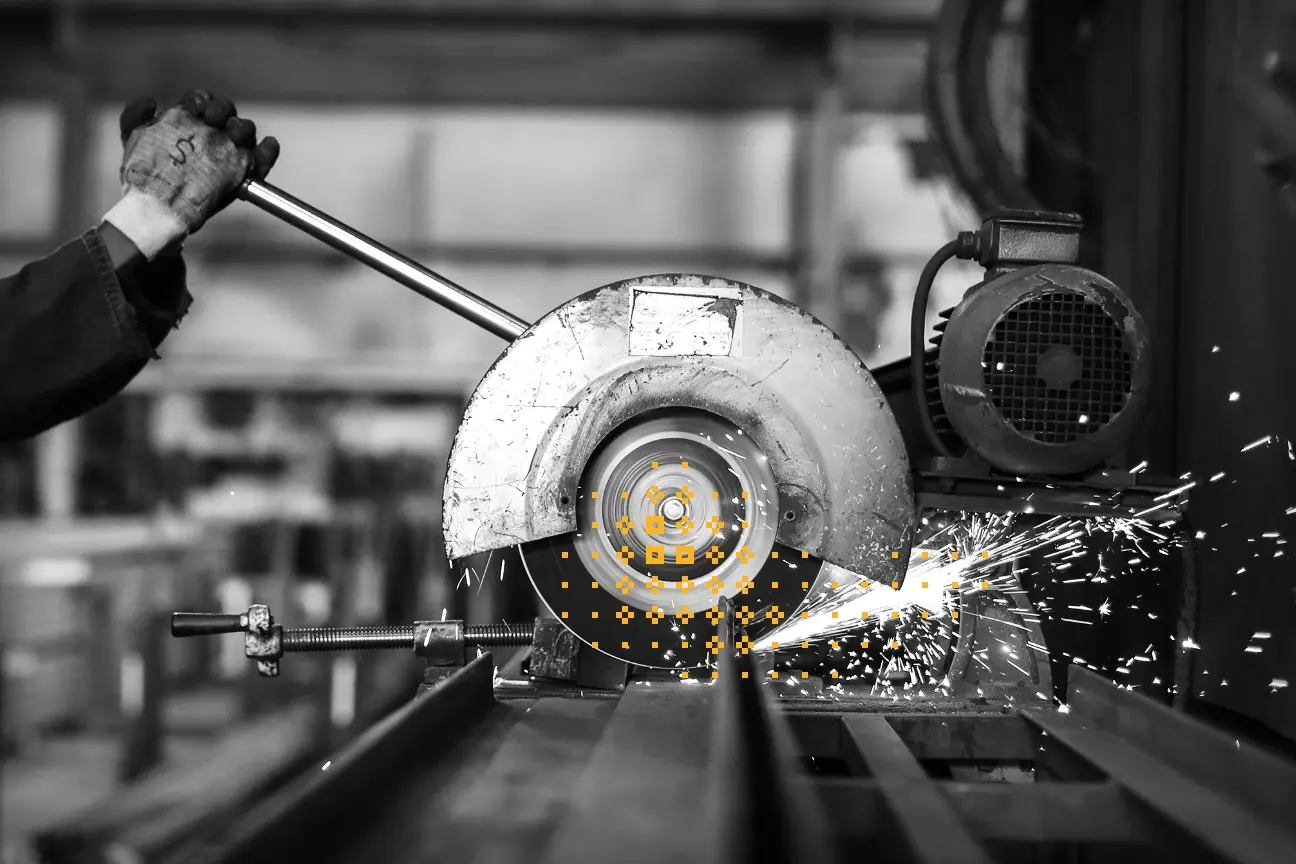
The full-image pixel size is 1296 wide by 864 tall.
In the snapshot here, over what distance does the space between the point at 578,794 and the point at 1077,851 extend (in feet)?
2.65

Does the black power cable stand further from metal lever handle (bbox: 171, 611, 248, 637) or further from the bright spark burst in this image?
metal lever handle (bbox: 171, 611, 248, 637)

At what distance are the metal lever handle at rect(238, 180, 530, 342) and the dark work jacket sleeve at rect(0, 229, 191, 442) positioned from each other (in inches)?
9.6

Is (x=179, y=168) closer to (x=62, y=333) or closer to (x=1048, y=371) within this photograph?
(x=62, y=333)

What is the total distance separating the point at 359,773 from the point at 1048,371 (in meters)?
0.89

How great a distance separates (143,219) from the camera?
1347 millimetres

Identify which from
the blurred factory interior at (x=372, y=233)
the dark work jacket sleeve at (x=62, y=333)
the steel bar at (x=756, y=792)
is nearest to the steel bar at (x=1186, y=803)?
the steel bar at (x=756, y=792)

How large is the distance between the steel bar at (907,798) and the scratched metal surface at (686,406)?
8.2 inches

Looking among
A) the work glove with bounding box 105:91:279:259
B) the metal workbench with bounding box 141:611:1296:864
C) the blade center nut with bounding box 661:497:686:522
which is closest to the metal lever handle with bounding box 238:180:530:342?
the work glove with bounding box 105:91:279:259

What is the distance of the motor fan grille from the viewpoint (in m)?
1.17

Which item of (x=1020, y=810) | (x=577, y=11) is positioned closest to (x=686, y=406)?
(x=1020, y=810)

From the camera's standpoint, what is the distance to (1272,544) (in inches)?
60.6

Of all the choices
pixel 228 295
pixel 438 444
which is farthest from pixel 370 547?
pixel 228 295

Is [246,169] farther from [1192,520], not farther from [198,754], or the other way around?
[198,754]

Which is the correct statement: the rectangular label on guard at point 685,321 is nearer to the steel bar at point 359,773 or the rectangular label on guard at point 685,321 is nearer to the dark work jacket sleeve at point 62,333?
the steel bar at point 359,773
